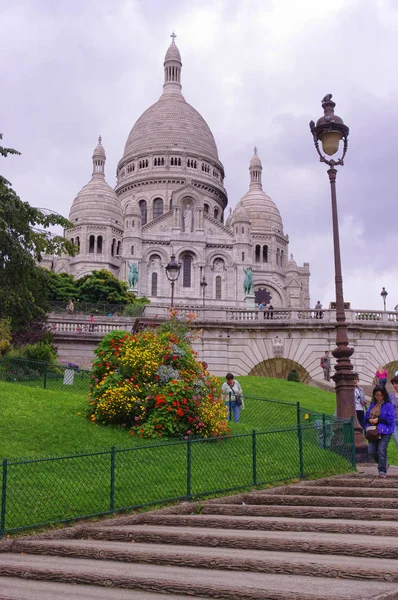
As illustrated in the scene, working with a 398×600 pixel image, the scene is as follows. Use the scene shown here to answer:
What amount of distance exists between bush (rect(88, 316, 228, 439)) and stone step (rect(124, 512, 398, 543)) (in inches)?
150

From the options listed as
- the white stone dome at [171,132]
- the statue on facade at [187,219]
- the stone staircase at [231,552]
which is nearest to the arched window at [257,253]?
the statue on facade at [187,219]

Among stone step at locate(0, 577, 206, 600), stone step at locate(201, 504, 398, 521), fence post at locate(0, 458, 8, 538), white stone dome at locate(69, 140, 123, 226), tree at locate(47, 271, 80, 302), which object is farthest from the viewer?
white stone dome at locate(69, 140, 123, 226)

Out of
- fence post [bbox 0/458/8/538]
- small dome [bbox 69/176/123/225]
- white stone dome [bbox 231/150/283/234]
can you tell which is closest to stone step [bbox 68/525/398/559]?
fence post [bbox 0/458/8/538]

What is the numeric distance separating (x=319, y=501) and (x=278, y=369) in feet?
60.0

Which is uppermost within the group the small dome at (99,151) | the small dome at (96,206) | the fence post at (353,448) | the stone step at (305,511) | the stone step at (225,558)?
Answer: the small dome at (99,151)

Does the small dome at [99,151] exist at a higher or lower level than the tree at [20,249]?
higher

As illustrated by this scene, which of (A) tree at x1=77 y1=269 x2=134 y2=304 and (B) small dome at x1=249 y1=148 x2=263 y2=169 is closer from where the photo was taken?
(A) tree at x1=77 y1=269 x2=134 y2=304

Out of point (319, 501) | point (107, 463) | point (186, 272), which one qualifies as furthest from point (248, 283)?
point (319, 501)

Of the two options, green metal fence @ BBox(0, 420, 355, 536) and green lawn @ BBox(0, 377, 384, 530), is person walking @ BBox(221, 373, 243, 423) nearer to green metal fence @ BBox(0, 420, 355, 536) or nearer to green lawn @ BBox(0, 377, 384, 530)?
green lawn @ BBox(0, 377, 384, 530)

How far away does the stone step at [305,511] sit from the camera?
8.07 m

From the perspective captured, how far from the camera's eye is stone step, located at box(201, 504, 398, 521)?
26.5 ft

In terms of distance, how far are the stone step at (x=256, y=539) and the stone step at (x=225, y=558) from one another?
0.29 ft

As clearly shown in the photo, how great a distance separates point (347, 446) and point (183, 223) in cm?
6389

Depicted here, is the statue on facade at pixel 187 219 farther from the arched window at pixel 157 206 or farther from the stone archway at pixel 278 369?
the stone archway at pixel 278 369
